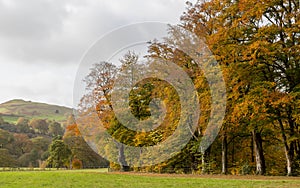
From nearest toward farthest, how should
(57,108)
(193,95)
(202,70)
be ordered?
(202,70) < (193,95) < (57,108)

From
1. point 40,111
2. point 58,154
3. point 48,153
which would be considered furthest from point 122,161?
point 40,111

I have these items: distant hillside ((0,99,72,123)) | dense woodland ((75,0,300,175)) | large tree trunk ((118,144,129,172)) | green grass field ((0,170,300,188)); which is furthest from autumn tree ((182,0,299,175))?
distant hillside ((0,99,72,123))

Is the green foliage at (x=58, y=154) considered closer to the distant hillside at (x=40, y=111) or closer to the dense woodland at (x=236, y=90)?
the dense woodland at (x=236, y=90)

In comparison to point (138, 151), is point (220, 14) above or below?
above

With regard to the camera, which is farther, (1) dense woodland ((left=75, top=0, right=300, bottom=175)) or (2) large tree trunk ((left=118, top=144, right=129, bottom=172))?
(2) large tree trunk ((left=118, top=144, right=129, bottom=172))

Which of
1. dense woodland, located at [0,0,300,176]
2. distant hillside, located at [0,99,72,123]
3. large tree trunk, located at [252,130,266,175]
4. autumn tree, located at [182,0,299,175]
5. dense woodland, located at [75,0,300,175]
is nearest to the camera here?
autumn tree, located at [182,0,299,175]

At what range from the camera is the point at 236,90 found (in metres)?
19.9

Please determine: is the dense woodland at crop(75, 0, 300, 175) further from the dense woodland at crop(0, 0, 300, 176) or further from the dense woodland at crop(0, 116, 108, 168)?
the dense woodland at crop(0, 116, 108, 168)

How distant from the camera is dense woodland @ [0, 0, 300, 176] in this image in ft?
63.1

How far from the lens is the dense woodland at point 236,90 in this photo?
63.1 ft

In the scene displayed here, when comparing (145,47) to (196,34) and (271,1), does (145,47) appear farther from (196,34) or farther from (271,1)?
(271,1)

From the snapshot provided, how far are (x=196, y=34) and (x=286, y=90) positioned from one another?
726 cm

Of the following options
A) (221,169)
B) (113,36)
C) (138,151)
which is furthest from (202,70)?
(138,151)

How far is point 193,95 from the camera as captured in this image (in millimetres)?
22594
